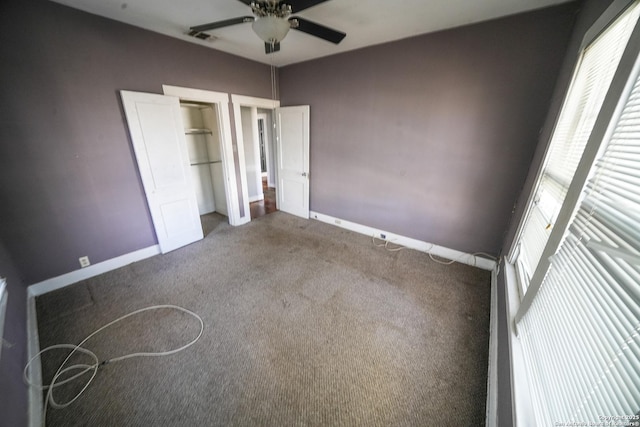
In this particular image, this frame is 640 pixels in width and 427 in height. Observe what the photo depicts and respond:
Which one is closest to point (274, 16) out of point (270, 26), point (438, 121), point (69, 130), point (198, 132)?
point (270, 26)

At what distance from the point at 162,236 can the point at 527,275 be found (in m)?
3.85

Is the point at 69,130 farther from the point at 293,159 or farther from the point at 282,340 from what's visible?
the point at 282,340

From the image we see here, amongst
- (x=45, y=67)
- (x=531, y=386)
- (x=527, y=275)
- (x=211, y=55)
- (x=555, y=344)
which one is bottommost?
(x=531, y=386)

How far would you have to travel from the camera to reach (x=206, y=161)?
4199mm

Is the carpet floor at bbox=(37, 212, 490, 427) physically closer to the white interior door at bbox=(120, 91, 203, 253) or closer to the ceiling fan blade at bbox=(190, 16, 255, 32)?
the white interior door at bbox=(120, 91, 203, 253)

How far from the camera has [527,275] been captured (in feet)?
5.12

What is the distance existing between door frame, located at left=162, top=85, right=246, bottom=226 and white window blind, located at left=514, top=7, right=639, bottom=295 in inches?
144

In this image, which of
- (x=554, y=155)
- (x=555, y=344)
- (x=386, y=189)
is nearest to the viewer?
(x=555, y=344)

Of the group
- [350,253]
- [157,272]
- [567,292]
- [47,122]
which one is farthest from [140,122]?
[567,292]

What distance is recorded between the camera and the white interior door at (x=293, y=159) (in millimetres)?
3736

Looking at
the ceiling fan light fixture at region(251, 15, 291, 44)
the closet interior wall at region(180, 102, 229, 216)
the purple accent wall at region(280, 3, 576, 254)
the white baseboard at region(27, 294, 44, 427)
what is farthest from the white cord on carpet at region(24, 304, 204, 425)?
the purple accent wall at region(280, 3, 576, 254)

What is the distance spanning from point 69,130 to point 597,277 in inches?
151

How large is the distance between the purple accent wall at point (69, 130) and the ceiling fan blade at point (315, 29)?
1.91m

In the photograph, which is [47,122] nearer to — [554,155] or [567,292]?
[567,292]
